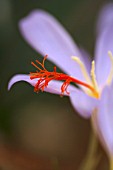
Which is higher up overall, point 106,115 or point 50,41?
point 50,41

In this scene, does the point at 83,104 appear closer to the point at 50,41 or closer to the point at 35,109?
the point at 50,41

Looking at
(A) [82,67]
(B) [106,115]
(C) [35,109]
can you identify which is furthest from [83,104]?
(C) [35,109]

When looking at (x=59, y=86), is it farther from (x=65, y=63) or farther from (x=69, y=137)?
(x=69, y=137)

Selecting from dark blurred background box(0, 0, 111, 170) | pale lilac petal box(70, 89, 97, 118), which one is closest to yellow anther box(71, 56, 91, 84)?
pale lilac petal box(70, 89, 97, 118)

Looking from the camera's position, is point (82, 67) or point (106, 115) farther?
point (82, 67)

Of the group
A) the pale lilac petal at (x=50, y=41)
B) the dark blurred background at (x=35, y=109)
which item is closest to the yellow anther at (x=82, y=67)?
the pale lilac petal at (x=50, y=41)

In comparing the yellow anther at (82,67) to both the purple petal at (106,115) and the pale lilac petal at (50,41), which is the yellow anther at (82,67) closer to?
the pale lilac petal at (50,41)
